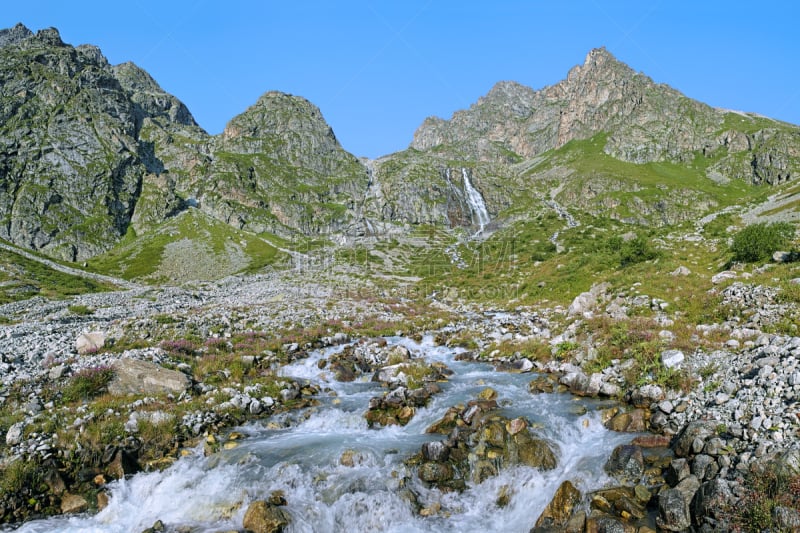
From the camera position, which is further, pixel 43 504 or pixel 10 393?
pixel 10 393

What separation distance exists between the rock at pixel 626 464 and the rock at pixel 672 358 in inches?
216

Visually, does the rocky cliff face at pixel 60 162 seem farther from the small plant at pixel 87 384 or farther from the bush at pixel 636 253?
the bush at pixel 636 253

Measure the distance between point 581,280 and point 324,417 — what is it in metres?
31.3

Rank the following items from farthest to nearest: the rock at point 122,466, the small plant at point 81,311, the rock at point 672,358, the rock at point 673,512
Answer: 1. the small plant at point 81,311
2. the rock at point 672,358
3. the rock at point 122,466
4. the rock at point 673,512

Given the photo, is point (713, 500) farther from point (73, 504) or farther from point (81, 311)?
point (81, 311)

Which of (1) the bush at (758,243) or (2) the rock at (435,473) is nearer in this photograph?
(2) the rock at (435,473)

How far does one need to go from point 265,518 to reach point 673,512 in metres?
10.4

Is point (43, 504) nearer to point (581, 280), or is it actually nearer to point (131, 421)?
point (131, 421)

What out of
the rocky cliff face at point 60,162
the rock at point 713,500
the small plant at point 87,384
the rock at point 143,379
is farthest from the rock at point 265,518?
the rocky cliff face at point 60,162

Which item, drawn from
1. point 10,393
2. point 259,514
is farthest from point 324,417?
point 10,393

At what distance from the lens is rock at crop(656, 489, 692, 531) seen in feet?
30.4

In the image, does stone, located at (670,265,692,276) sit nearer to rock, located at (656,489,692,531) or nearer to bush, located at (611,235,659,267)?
bush, located at (611,235,659,267)

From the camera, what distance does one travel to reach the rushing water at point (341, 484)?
36.6 feet

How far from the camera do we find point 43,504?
1165 cm
